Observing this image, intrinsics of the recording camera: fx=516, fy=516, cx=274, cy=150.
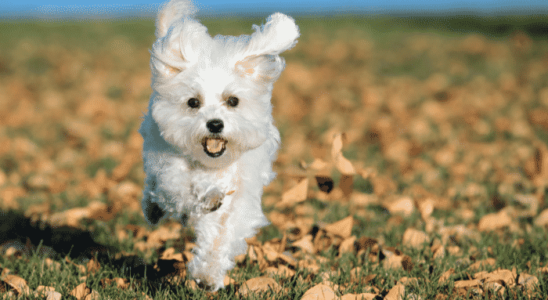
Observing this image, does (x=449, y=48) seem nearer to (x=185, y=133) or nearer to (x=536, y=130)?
(x=536, y=130)

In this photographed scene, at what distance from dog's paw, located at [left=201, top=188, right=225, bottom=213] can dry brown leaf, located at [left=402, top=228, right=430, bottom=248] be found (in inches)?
59.8

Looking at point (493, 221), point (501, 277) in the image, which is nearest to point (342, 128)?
point (493, 221)

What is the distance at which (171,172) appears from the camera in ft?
9.97

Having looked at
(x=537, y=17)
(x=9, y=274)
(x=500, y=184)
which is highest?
(x=537, y=17)

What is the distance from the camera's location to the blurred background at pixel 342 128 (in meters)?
4.69

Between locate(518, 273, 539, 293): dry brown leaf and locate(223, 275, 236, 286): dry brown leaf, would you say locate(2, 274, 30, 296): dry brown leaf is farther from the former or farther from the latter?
locate(518, 273, 539, 293): dry brown leaf

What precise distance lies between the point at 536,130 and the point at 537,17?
1467 centimetres

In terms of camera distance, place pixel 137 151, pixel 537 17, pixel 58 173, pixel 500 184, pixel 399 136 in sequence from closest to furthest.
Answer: pixel 500 184, pixel 58 173, pixel 137 151, pixel 399 136, pixel 537 17

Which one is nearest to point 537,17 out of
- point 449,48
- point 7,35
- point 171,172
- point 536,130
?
point 449,48

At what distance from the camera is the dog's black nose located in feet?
9.26

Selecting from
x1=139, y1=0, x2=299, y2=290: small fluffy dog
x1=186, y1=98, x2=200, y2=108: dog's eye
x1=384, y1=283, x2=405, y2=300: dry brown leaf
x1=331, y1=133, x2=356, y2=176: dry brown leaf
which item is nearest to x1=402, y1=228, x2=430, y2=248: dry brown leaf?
x1=331, y1=133, x2=356, y2=176: dry brown leaf

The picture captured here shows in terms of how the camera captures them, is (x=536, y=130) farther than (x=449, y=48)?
No

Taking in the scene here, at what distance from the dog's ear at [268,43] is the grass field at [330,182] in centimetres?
86

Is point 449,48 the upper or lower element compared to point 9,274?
upper
